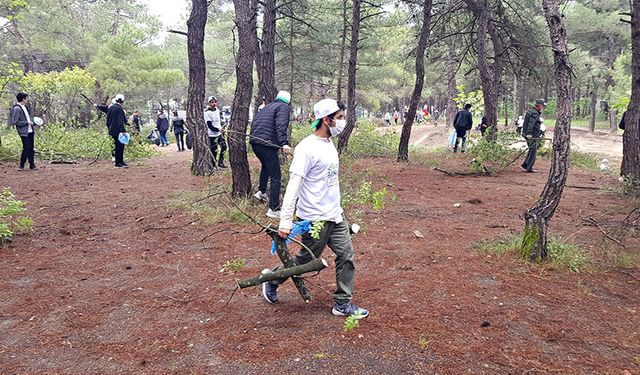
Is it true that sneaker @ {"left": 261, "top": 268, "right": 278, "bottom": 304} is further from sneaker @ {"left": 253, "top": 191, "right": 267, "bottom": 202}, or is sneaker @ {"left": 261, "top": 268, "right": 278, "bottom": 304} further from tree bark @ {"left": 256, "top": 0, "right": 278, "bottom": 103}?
tree bark @ {"left": 256, "top": 0, "right": 278, "bottom": 103}

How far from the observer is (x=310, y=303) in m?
4.04

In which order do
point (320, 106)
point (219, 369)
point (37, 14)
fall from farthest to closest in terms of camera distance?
1. point (37, 14)
2. point (320, 106)
3. point (219, 369)

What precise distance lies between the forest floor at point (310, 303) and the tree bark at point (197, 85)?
3.62 meters

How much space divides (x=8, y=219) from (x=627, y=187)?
1061 cm

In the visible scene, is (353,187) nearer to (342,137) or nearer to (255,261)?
(255,261)

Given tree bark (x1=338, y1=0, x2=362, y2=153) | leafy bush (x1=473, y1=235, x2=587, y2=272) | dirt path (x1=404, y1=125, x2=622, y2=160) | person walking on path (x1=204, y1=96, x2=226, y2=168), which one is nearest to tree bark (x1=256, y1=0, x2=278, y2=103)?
person walking on path (x1=204, y1=96, x2=226, y2=168)

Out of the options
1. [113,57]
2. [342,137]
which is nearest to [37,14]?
[113,57]

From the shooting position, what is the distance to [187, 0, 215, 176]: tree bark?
10.2 metres

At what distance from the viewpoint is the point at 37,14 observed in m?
24.0

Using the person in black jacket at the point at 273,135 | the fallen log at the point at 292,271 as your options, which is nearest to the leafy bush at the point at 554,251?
→ the fallen log at the point at 292,271

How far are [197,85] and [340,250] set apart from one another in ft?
26.5

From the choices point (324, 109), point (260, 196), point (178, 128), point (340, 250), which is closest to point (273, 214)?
point (260, 196)

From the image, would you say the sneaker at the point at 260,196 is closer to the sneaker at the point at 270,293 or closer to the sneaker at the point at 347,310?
the sneaker at the point at 270,293

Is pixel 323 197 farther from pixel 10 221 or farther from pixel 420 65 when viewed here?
pixel 420 65
